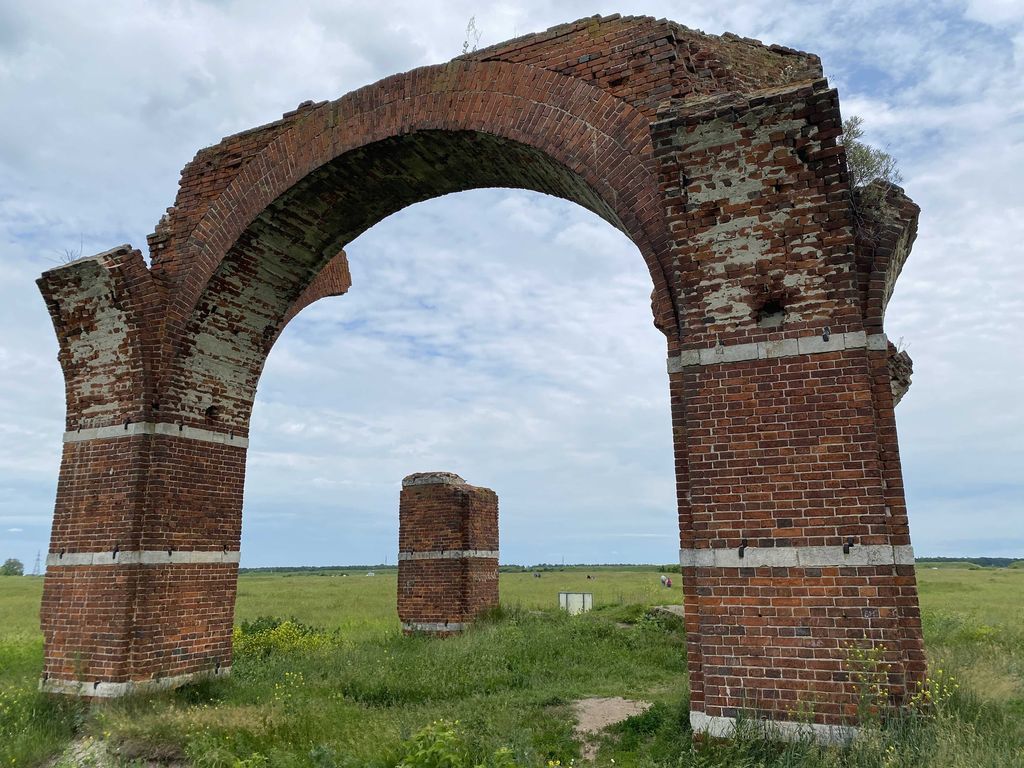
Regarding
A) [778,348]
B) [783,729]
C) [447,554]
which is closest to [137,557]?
[783,729]

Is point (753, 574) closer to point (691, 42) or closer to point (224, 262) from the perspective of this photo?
point (691, 42)

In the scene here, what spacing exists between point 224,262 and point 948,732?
8941 millimetres

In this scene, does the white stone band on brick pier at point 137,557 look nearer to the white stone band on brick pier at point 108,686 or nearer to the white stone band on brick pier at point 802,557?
the white stone band on brick pier at point 108,686

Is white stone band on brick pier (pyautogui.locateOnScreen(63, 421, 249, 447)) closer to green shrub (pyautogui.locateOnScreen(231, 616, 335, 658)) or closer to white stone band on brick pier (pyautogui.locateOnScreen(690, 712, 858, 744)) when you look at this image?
green shrub (pyautogui.locateOnScreen(231, 616, 335, 658))

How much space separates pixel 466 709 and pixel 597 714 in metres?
1.52

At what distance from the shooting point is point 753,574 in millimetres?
5418

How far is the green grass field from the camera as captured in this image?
4867 millimetres

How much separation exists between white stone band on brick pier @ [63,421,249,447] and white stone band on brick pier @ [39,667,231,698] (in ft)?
9.62

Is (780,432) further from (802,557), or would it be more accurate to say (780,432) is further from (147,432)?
(147,432)

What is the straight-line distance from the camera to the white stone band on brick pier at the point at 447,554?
15270mm

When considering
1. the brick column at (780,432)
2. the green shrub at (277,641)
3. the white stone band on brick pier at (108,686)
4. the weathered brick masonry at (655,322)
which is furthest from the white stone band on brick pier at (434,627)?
the brick column at (780,432)

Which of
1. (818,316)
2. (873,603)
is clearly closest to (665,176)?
(818,316)

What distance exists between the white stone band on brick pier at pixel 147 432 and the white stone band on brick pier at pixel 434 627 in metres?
7.49

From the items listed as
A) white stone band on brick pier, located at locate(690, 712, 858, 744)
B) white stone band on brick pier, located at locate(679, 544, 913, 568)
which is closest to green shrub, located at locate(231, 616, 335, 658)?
white stone band on brick pier, located at locate(690, 712, 858, 744)
